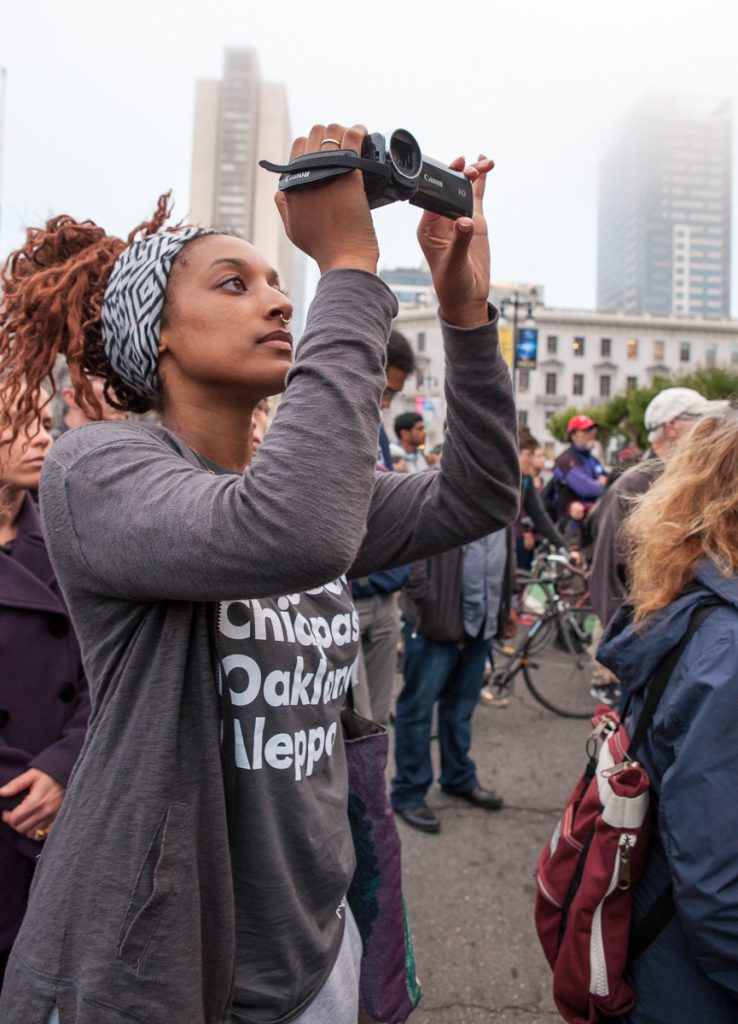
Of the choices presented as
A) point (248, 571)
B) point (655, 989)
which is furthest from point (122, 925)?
point (655, 989)

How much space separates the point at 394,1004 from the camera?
4.37 feet

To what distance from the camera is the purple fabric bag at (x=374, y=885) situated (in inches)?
52.1

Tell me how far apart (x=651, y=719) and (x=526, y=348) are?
15.8 meters

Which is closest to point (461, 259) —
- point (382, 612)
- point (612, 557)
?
point (382, 612)

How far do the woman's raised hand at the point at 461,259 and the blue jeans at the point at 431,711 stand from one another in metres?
2.81

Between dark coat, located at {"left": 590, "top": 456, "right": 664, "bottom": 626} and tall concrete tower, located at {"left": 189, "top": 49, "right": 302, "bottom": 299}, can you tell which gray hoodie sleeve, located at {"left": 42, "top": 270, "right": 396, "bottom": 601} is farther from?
tall concrete tower, located at {"left": 189, "top": 49, "right": 302, "bottom": 299}

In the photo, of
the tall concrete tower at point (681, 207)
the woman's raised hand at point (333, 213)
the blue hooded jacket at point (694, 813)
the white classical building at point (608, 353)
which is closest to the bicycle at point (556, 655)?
the blue hooded jacket at point (694, 813)

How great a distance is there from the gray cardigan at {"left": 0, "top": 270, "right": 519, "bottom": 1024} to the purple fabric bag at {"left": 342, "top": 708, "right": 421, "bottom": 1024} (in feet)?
1.37

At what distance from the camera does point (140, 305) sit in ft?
3.65

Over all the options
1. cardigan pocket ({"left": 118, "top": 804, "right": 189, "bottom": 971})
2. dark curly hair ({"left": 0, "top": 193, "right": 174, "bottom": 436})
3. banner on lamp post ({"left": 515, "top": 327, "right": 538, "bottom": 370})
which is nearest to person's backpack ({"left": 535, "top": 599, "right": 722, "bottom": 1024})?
cardigan pocket ({"left": 118, "top": 804, "right": 189, "bottom": 971})

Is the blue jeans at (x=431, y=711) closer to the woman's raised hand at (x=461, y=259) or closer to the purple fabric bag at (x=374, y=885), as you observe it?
the purple fabric bag at (x=374, y=885)

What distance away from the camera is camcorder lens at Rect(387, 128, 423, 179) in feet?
2.90

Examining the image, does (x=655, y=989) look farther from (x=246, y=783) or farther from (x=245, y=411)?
(x=245, y=411)

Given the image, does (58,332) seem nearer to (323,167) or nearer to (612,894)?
(323,167)
